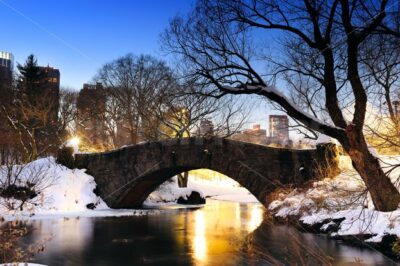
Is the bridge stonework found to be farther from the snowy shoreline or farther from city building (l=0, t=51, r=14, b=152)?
city building (l=0, t=51, r=14, b=152)

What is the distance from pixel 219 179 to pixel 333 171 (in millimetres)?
45616

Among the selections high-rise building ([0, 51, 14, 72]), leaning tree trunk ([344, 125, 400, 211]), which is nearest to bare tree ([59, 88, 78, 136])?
leaning tree trunk ([344, 125, 400, 211])

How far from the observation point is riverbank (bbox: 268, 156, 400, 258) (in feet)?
38.2

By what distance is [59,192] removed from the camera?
22297mm

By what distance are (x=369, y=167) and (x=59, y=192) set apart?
15.6 metres

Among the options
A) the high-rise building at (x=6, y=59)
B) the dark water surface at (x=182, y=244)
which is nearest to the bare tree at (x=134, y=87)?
the dark water surface at (x=182, y=244)

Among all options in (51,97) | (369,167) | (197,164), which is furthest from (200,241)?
(51,97)

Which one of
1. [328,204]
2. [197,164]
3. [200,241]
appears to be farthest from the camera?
[197,164]

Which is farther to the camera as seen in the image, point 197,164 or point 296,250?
point 197,164

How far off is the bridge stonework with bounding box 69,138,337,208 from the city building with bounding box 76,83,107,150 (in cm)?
1295

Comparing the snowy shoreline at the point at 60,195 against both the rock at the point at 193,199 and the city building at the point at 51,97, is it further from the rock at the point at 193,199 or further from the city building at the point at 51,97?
the city building at the point at 51,97

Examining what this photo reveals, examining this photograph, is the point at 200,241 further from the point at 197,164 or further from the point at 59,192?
the point at 59,192

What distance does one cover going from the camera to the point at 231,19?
1298cm

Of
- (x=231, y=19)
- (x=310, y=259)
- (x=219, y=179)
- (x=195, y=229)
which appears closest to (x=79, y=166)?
(x=195, y=229)
